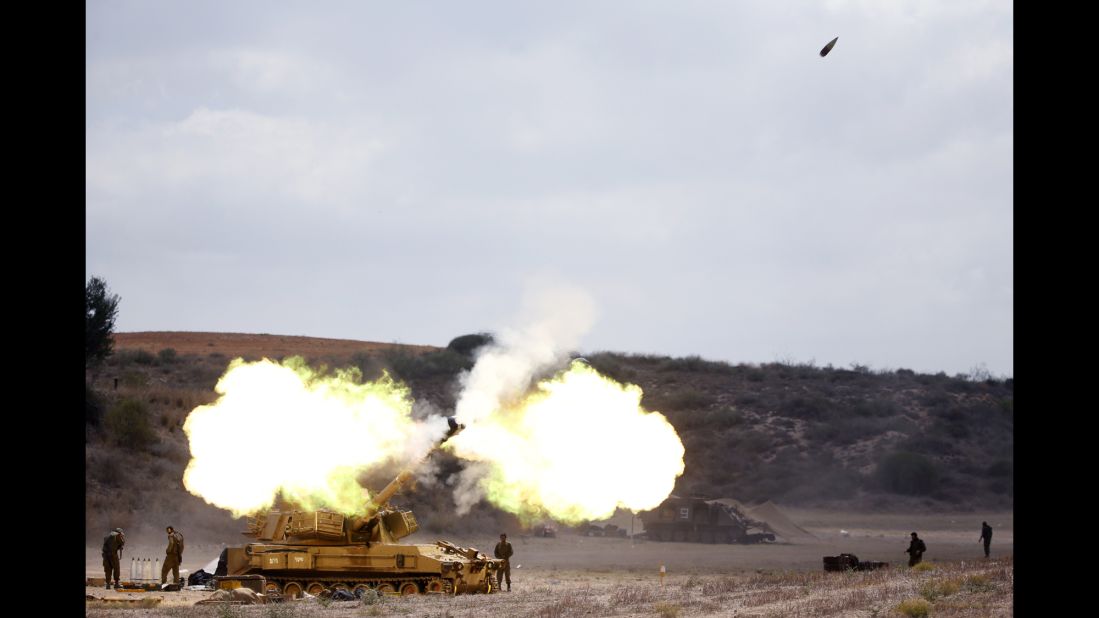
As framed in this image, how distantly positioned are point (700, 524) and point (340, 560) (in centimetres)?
2988

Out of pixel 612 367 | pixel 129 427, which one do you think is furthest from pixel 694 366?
pixel 129 427

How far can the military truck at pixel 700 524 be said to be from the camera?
2206 inches

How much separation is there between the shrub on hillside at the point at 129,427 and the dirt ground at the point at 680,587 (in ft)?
39.8

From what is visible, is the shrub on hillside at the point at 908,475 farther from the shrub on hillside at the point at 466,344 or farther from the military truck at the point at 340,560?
the military truck at the point at 340,560

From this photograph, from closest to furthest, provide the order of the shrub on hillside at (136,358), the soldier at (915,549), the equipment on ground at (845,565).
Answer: the equipment on ground at (845,565), the soldier at (915,549), the shrub on hillside at (136,358)

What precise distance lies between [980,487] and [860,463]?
7169 millimetres

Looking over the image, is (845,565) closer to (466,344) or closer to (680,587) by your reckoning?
(680,587)

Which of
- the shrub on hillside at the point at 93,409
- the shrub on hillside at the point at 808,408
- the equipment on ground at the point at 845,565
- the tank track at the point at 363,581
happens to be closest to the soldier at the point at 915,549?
the equipment on ground at the point at 845,565

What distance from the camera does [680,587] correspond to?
31.0 metres

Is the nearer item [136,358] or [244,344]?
[136,358]
